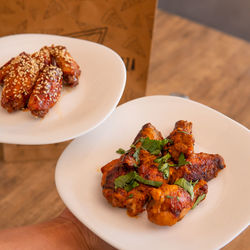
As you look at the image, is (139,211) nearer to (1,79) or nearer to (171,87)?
(1,79)

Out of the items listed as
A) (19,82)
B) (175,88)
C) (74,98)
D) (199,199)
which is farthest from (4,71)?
(175,88)

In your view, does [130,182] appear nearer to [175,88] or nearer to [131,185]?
[131,185]

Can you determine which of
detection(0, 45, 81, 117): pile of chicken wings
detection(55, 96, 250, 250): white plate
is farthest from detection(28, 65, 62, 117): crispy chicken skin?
detection(55, 96, 250, 250): white plate

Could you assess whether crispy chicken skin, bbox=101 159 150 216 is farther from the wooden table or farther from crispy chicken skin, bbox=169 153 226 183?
the wooden table

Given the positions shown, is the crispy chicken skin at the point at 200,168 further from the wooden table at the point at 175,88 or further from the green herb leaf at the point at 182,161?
the wooden table at the point at 175,88

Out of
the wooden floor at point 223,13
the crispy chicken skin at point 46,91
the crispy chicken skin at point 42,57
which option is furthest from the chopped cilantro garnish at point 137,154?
the wooden floor at point 223,13

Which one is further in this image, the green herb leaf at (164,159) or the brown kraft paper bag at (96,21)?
the brown kraft paper bag at (96,21)

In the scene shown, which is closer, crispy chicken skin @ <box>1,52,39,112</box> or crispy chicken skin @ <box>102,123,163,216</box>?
crispy chicken skin @ <box>102,123,163,216</box>
